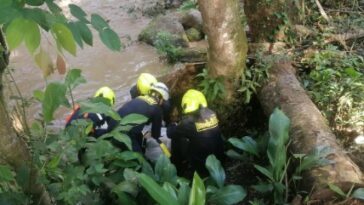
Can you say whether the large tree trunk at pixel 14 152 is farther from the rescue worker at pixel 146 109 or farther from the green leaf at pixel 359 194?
the rescue worker at pixel 146 109

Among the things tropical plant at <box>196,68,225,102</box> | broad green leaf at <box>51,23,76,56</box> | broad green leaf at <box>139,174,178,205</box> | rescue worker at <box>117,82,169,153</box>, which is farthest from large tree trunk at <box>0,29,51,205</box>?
tropical plant at <box>196,68,225,102</box>

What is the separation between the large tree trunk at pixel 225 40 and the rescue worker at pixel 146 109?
32.1 inches

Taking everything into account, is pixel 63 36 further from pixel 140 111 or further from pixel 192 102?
pixel 192 102

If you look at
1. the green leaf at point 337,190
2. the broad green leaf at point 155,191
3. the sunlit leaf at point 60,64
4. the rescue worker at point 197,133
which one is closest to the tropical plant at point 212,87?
the rescue worker at point 197,133

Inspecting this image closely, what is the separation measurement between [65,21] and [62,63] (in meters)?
0.15

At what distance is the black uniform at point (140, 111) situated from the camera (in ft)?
15.0

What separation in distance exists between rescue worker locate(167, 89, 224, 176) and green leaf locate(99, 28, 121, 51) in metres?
3.52

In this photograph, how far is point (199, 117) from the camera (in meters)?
4.66

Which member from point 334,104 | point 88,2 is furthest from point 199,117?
point 88,2

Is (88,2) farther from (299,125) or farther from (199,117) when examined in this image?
(299,125)

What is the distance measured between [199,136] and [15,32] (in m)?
3.85

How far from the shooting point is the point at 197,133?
4.65m

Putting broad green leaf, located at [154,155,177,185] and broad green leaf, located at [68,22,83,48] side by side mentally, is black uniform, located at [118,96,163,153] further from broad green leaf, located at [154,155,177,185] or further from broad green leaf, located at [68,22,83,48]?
broad green leaf, located at [68,22,83,48]

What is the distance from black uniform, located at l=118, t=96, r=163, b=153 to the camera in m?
4.58
